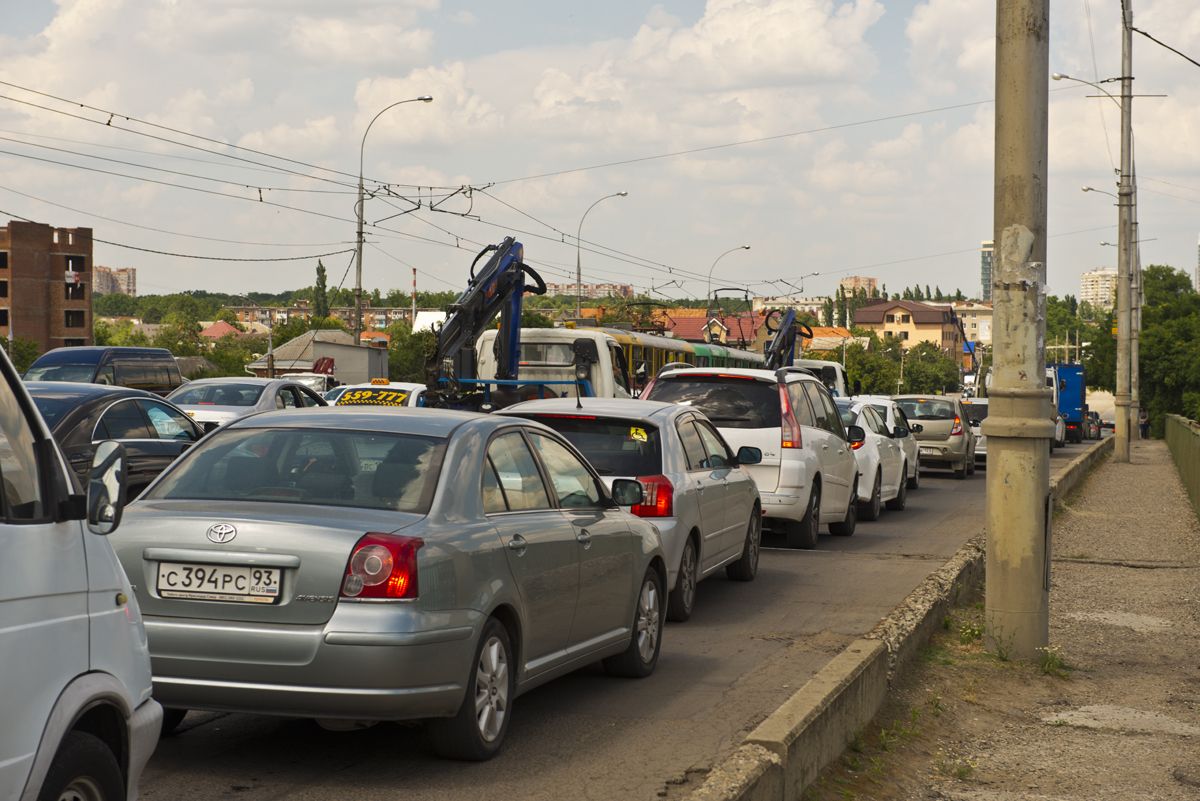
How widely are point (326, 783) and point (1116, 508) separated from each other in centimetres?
1888

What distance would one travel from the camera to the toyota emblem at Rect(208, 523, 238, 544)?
232 inches

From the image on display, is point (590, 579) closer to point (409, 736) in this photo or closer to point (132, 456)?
point (409, 736)

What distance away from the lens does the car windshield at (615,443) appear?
10375 millimetres

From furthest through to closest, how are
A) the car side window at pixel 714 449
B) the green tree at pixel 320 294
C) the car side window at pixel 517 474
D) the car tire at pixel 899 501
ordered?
the green tree at pixel 320 294
the car tire at pixel 899 501
the car side window at pixel 714 449
the car side window at pixel 517 474

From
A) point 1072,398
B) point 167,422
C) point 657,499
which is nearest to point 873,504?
point 167,422

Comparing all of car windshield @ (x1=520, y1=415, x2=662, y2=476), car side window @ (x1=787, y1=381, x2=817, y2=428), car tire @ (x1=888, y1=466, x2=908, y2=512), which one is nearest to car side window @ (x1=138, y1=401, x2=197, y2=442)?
car windshield @ (x1=520, y1=415, x2=662, y2=476)

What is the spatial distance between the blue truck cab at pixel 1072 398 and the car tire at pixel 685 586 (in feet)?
167

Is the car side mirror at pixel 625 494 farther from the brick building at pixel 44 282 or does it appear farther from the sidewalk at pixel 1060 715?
the brick building at pixel 44 282

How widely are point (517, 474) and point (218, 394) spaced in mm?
15923

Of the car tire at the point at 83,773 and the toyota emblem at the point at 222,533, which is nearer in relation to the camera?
the car tire at the point at 83,773

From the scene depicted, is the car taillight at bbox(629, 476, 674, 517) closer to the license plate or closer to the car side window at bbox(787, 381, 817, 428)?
Answer: the license plate

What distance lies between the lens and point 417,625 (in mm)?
5816

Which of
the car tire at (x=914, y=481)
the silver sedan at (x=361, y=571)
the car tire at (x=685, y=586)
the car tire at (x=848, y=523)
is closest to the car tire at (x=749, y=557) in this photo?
the car tire at (x=685, y=586)

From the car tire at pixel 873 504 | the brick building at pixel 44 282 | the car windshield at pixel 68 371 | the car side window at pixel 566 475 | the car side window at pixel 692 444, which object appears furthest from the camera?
the brick building at pixel 44 282
